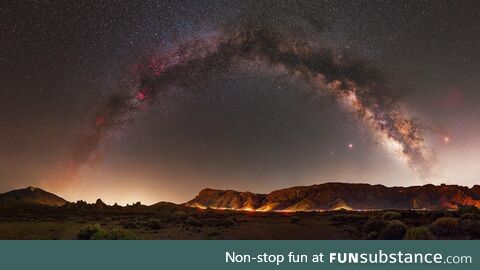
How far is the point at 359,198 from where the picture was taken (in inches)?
4759

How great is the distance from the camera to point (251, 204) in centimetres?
13125

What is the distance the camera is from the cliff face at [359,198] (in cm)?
11062

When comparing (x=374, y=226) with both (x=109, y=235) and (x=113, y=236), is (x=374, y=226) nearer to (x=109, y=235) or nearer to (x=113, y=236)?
(x=113, y=236)

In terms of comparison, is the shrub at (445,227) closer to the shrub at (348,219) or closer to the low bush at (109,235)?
the shrub at (348,219)

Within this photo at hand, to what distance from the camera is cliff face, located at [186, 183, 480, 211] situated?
110625mm

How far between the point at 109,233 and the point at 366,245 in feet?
45.7

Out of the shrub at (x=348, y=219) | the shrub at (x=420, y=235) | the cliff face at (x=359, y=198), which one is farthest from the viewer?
the cliff face at (x=359, y=198)

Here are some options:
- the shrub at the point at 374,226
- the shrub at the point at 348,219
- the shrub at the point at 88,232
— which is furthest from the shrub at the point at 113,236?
the shrub at the point at 348,219

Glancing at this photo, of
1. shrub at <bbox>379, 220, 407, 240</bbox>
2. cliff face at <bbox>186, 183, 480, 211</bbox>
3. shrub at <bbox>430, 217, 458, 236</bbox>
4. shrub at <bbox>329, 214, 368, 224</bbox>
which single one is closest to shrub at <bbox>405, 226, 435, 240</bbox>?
shrub at <bbox>379, 220, 407, 240</bbox>

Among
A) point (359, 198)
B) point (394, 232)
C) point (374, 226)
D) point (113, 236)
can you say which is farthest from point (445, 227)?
point (359, 198)

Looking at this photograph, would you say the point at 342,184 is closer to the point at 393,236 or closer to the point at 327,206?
the point at 327,206

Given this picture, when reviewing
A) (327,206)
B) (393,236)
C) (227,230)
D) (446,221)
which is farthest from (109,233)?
(327,206)

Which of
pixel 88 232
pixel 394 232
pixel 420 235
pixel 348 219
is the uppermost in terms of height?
pixel 420 235

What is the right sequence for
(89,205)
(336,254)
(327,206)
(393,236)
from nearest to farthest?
(336,254), (393,236), (89,205), (327,206)
